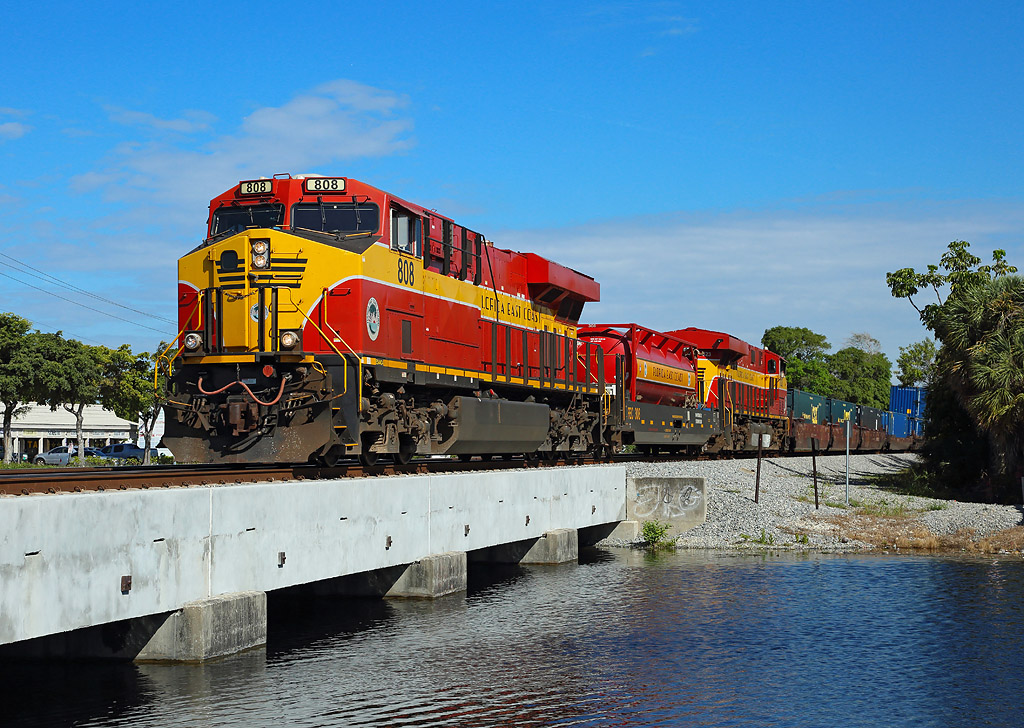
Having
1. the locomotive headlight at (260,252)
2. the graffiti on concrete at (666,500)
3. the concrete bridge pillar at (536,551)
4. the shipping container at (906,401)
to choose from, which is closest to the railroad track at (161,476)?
the concrete bridge pillar at (536,551)

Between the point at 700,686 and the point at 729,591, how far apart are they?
710cm

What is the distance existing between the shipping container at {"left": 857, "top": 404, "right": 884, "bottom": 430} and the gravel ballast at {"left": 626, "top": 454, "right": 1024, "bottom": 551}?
2864cm

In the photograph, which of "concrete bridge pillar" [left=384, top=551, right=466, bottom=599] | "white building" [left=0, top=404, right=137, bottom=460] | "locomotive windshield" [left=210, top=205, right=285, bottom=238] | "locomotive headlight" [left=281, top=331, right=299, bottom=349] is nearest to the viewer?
"locomotive headlight" [left=281, top=331, right=299, bottom=349]

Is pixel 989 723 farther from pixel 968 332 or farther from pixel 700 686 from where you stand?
pixel 968 332

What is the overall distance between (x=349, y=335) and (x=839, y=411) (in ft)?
157

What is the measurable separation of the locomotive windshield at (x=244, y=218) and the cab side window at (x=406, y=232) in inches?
75.8

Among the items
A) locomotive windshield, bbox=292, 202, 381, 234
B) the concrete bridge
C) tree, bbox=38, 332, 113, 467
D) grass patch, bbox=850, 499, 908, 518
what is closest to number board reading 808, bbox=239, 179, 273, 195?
locomotive windshield, bbox=292, 202, 381, 234

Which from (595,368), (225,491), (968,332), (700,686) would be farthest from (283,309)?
(968,332)

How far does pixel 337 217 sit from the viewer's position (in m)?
17.8

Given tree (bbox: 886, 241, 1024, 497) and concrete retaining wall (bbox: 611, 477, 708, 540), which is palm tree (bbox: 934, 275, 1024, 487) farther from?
concrete retaining wall (bbox: 611, 477, 708, 540)

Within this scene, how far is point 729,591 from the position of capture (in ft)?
62.0

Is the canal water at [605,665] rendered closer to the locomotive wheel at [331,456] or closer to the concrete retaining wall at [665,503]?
the locomotive wheel at [331,456]

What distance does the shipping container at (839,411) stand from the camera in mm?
58656

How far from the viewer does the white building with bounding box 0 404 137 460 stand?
8175 centimetres
